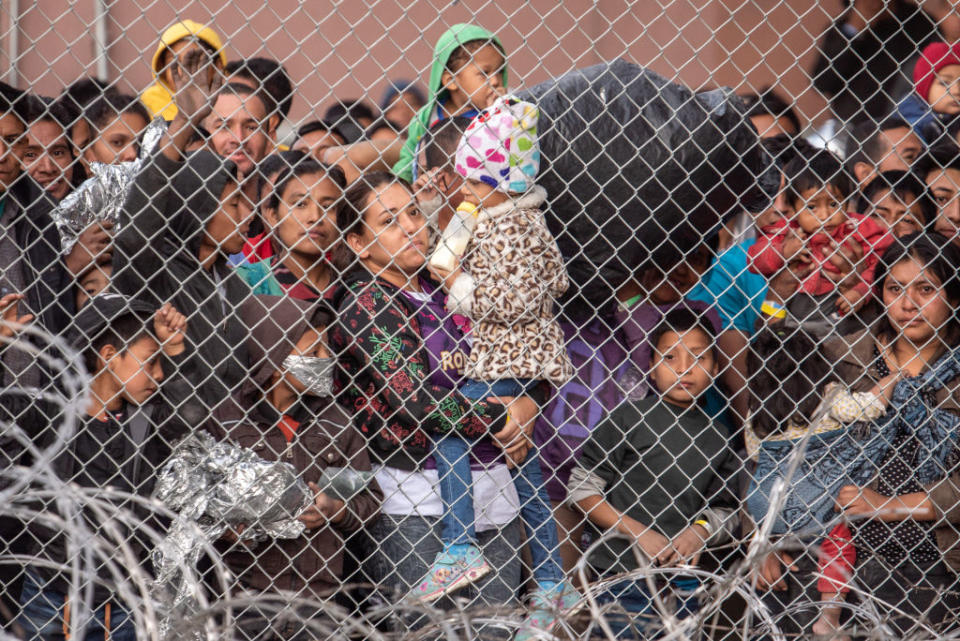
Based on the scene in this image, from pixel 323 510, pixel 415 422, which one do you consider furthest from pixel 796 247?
pixel 323 510

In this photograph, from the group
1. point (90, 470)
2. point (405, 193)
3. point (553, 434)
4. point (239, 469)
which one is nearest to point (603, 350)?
point (553, 434)

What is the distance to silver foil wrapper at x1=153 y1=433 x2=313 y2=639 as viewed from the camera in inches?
121

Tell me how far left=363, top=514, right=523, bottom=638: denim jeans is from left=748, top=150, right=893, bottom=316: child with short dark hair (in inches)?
51.7

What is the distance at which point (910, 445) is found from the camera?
346 cm

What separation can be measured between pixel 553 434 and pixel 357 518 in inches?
31.6

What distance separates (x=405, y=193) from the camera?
11.4ft

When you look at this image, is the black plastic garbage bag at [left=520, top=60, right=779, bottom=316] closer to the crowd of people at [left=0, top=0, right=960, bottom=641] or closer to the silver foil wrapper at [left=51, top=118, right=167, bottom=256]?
the crowd of people at [left=0, top=0, right=960, bottom=641]

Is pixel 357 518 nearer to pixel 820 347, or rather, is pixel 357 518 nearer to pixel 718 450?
pixel 718 450

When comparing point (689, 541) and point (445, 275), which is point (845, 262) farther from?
point (445, 275)

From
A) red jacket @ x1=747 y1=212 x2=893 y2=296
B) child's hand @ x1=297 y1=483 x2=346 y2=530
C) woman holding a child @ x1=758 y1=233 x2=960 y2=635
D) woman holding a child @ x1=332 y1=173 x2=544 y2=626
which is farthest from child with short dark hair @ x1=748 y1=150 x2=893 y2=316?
child's hand @ x1=297 y1=483 x2=346 y2=530

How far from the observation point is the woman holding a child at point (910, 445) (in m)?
3.39

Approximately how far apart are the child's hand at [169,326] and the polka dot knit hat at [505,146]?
3.29ft

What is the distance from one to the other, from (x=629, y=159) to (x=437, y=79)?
798 mm

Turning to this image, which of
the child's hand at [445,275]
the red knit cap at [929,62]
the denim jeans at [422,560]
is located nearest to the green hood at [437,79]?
the child's hand at [445,275]
